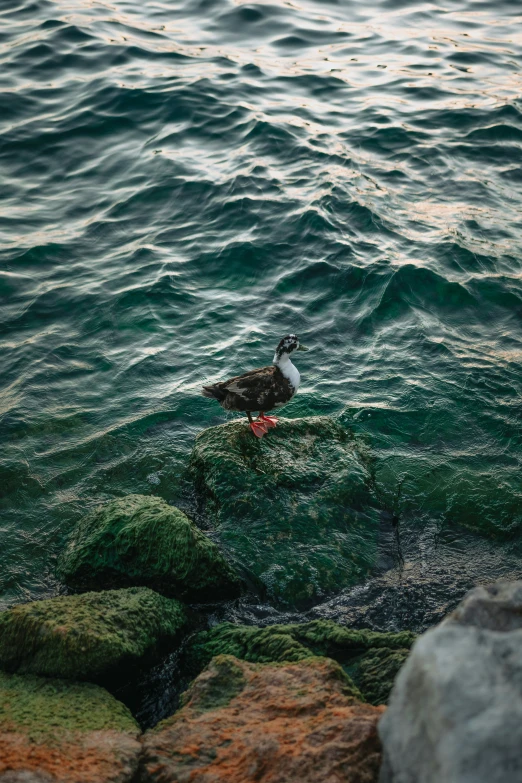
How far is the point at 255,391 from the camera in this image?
756cm

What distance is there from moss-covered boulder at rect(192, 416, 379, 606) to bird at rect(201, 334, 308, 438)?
0.62ft

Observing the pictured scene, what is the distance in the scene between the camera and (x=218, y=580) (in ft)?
19.4

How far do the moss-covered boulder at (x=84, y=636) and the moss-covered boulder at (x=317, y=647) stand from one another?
31 cm

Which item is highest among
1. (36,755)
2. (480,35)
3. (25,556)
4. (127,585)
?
(480,35)

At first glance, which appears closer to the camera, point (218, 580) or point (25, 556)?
point (218, 580)

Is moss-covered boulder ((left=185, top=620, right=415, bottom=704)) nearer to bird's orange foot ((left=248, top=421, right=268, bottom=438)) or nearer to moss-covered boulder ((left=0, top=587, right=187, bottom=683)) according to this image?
moss-covered boulder ((left=0, top=587, right=187, bottom=683))

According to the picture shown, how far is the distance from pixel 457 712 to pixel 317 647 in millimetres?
2452

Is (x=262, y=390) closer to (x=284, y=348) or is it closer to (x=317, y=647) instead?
(x=284, y=348)

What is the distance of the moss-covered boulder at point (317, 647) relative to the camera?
4.59m

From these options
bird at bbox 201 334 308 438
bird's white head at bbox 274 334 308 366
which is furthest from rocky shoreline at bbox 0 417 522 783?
bird's white head at bbox 274 334 308 366

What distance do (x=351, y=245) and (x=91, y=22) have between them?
1165 centimetres

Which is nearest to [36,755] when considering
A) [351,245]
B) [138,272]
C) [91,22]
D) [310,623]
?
[310,623]

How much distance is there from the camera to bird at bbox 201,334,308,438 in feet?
24.9

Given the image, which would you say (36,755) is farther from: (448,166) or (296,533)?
(448,166)
